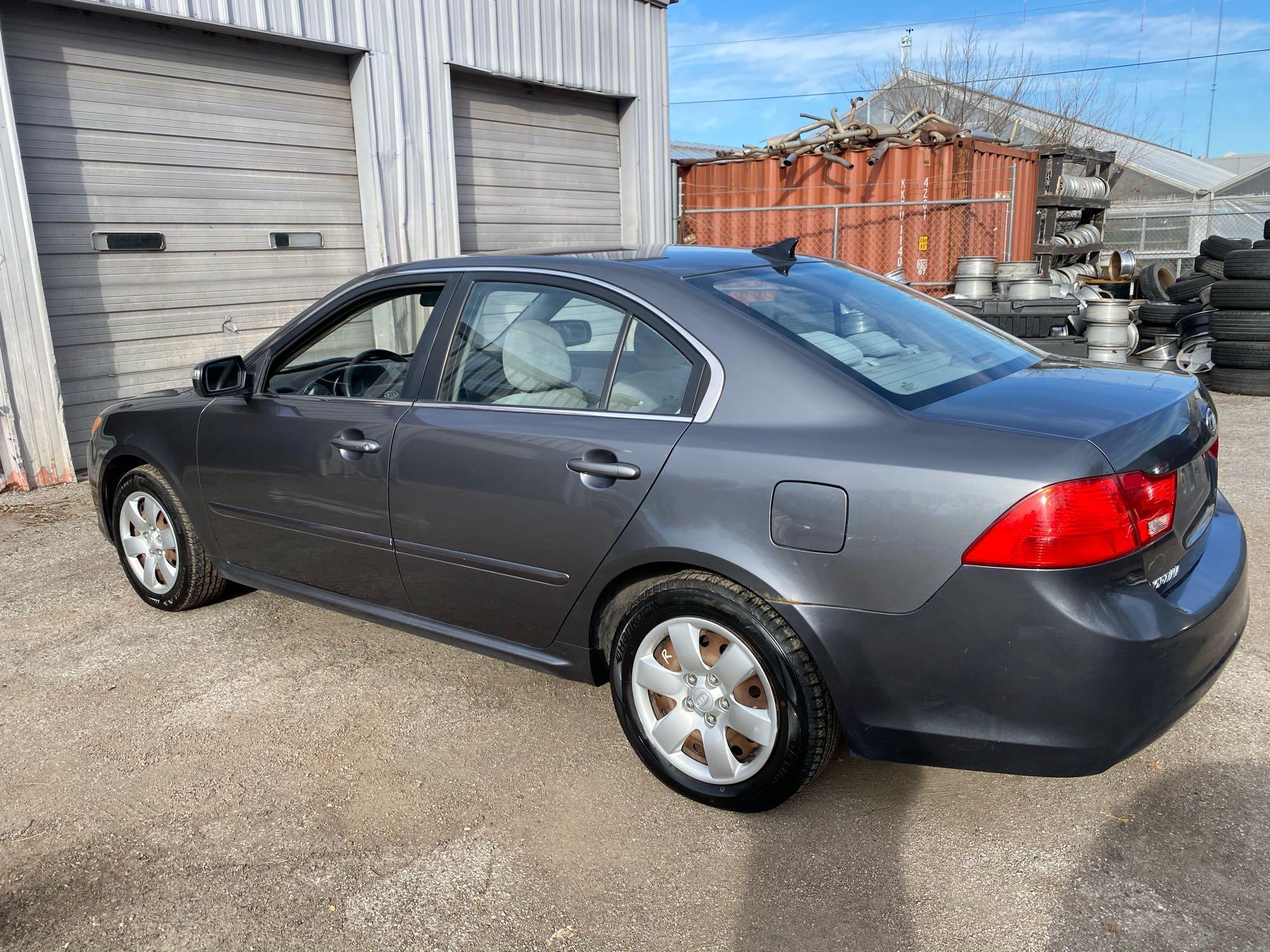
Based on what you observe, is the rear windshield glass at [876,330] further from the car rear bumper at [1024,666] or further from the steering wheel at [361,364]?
the steering wheel at [361,364]

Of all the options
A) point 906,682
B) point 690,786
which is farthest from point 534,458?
point 906,682

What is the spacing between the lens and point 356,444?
331cm

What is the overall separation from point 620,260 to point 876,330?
2.73 ft

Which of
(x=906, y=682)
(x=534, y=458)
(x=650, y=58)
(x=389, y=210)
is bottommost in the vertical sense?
(x=906, y=682)

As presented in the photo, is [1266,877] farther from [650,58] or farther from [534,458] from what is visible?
[650,58]

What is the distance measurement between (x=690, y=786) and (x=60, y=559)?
4.16 metres

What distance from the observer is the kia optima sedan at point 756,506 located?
87.7 inches

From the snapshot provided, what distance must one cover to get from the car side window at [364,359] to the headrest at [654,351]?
873 millimetres

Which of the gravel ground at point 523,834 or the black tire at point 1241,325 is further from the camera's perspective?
the black tire at point 1241,325

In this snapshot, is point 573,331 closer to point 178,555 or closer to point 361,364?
point 361,364

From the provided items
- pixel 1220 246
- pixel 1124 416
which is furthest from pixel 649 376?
pixel 1220 246

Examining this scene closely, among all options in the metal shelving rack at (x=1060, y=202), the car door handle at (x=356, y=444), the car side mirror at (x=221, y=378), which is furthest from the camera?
the metal shelving rack at (x=1060, y=202)

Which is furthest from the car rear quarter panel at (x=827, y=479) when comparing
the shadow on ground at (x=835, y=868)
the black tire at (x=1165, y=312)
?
the black tire at (x=1165, y=312)

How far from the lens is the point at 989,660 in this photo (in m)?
2.25
